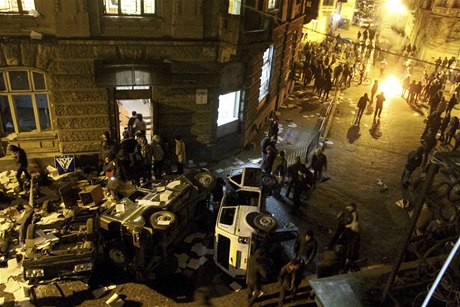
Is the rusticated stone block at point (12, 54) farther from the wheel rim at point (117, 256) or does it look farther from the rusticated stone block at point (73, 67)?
the wheel rim at point (117, 256)

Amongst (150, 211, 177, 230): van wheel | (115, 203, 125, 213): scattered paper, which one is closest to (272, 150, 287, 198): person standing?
(150, 211, 177, 230): van wheel

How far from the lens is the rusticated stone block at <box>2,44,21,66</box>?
11297 millimetres

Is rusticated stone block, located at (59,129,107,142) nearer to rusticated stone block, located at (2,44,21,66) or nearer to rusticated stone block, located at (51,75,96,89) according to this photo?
rusticated stone block, located at (51,75,96,89)

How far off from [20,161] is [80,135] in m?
2.10

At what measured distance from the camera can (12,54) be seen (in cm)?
1141

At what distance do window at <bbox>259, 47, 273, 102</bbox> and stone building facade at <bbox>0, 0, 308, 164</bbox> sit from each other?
298 cm

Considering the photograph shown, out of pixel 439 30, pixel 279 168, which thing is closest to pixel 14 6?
pixel 279 168

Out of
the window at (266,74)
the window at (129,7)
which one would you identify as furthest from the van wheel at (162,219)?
the window at (266,74)

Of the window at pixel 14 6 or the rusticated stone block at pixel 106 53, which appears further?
the rusticated stone block at pixel 106 53

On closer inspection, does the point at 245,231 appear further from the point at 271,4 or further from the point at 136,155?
the point at 271,4

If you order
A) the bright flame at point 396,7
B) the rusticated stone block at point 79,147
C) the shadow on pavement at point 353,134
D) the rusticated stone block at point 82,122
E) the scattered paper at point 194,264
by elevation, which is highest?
the bright flame at point 396,7

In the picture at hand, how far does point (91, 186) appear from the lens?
1209 cm

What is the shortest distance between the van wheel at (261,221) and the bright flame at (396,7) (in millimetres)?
52427

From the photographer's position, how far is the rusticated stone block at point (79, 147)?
42.9ft
